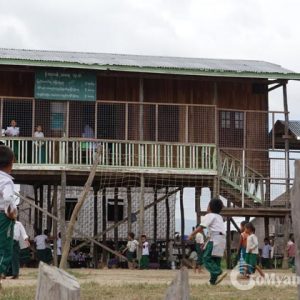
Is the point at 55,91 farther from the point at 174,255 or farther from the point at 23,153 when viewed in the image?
the point at 174,255

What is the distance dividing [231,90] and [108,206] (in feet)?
38.0

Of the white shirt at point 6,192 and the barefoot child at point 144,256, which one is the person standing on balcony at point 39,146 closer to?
the barefoot child at point 144,256

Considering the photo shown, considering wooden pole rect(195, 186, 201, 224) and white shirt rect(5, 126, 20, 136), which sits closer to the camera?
white shirt rect(5, 126, 20, 136)

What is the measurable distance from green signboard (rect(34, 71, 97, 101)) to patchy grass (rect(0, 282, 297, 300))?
443 inches

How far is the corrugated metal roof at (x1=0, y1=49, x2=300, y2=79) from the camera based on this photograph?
23828 mm

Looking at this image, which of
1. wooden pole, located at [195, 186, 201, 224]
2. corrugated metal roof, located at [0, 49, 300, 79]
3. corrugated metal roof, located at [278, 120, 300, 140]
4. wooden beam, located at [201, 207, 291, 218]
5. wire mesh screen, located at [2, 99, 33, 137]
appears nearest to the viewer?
corrugated metal roof, located at [0, 49, 300, 79]

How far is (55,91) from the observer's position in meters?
24.2

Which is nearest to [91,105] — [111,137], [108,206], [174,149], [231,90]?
[111,137]

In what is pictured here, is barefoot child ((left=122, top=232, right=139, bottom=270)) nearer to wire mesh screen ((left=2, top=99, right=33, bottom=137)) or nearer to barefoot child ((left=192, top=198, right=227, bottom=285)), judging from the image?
wire mesh screen ((left=2, top=99, right=33, bottom=137))

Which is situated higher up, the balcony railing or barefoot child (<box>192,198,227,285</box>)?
the balcony railing

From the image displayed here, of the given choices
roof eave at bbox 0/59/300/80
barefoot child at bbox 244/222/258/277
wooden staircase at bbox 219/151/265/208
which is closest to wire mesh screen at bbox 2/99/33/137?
roof eave at bbox 0/59/300/80

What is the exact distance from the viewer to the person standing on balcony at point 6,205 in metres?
8.71

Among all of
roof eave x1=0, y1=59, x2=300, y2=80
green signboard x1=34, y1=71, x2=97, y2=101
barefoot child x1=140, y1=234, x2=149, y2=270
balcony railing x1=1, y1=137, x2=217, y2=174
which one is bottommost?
barefoot child x1=140, y1=234, x2=149, y2=270

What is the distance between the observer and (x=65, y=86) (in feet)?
79.6
